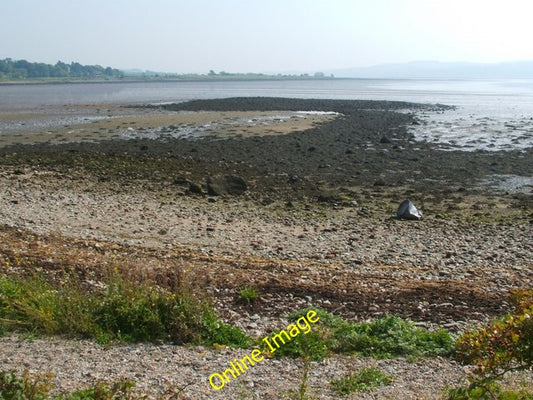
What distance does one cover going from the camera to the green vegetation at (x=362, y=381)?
6160mm

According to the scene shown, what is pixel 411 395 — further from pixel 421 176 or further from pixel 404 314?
pixel 421 176

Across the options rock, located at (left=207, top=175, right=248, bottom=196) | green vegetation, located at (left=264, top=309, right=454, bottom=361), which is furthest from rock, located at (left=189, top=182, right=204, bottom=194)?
green vegetation, located at (left=264, top=309, right=454, bottom=361)

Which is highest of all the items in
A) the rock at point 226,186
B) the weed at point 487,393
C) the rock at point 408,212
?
the weed at point 487,393

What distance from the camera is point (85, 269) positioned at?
9.87 metres

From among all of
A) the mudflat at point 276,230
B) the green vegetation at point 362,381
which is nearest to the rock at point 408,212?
the mudflat at point 276,230

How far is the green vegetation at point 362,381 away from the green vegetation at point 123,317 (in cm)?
149

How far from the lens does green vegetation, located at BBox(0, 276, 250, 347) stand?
7.36 meters

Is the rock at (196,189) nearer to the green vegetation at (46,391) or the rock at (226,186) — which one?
the rock at (226,186)

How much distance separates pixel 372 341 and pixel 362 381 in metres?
1.04

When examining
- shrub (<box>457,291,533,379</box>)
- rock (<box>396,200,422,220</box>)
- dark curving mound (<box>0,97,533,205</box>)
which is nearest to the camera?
shrub (<box>457,291,533,379</box>)

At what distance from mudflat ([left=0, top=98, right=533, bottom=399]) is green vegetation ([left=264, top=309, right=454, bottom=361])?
0.28 metres

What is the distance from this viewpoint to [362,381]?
6.35m

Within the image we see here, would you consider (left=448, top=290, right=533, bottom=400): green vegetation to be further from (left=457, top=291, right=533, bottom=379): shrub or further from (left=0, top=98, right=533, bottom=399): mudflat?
(left=0, top=98, right=533, bottom=399): mudflat

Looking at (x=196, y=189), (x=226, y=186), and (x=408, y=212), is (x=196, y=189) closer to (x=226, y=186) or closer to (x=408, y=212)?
(x=226, y=186)
